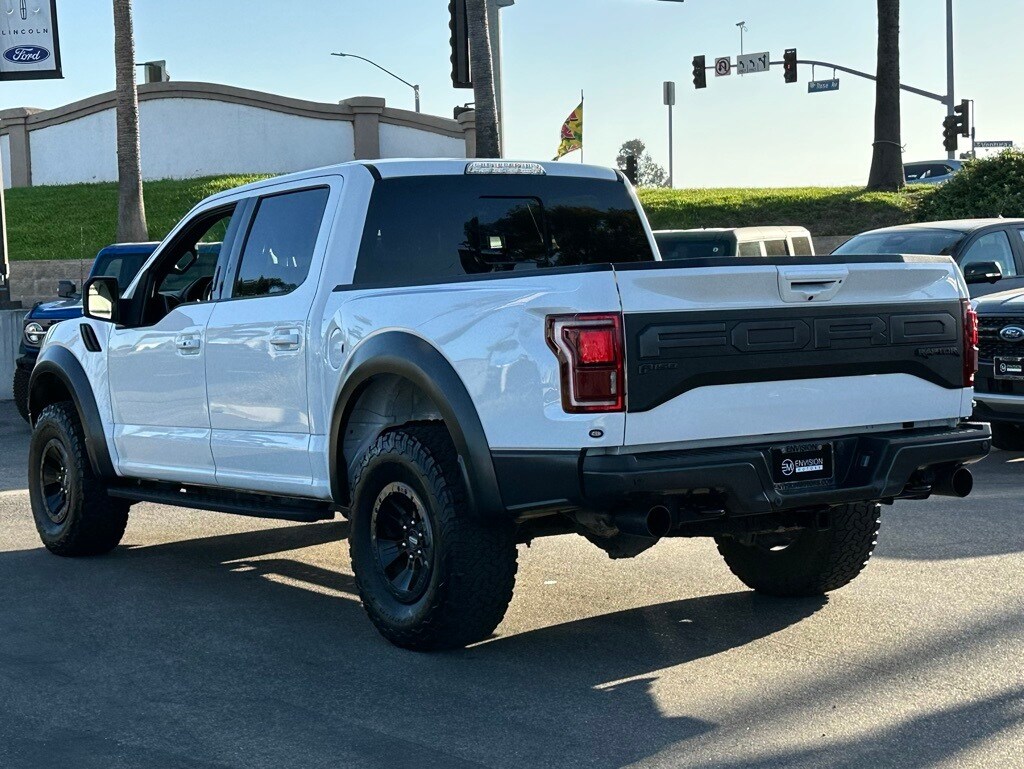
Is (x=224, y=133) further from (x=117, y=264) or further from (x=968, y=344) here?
(x=968, y=344)

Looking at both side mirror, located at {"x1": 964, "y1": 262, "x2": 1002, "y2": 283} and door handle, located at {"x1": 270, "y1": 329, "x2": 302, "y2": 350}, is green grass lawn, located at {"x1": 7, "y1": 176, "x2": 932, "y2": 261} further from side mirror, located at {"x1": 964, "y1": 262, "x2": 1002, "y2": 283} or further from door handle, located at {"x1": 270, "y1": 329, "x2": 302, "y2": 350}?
door handle, located at {"x1": 270, "y1": 329, "x2": 302, "y2": 350}

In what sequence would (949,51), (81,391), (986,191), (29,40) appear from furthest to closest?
(949,51), (29,40), (986,191), (81,391)

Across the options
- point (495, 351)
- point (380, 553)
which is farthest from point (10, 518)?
point (495, 351)

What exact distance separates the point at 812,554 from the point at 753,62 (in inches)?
1720

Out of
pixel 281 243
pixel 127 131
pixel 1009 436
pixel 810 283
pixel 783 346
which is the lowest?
pixel 1009 436

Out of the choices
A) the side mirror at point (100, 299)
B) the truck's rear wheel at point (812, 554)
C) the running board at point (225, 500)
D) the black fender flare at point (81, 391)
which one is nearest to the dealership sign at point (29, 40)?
the black fender flare at point (81, 391)

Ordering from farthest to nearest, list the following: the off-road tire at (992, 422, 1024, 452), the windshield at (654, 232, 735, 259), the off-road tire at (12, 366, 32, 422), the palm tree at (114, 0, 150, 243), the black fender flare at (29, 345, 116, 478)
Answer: the palm tree at (114, 0, 150, 243)
the windshield at (654, 232, 735, 259)
the off-road tire at (12, 366, 32, 422)
the off-road tire at (992, 422, 1024, 452)
the black fender flare at (29, 345, 116, 478)

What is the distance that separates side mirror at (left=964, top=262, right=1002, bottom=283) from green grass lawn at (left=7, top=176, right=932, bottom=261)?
18.4m

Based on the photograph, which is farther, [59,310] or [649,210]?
[649,210]

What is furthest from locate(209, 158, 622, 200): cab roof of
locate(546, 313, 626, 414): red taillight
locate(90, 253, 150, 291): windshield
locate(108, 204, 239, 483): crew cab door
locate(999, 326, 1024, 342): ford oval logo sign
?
locate(90, 253, 150, 291): windshield

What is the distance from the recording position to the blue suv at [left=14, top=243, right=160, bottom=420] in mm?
14734

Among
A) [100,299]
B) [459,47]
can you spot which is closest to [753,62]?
[459,47]

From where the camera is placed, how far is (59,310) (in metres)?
15.5

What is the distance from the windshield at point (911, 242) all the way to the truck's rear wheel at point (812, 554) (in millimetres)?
6735
